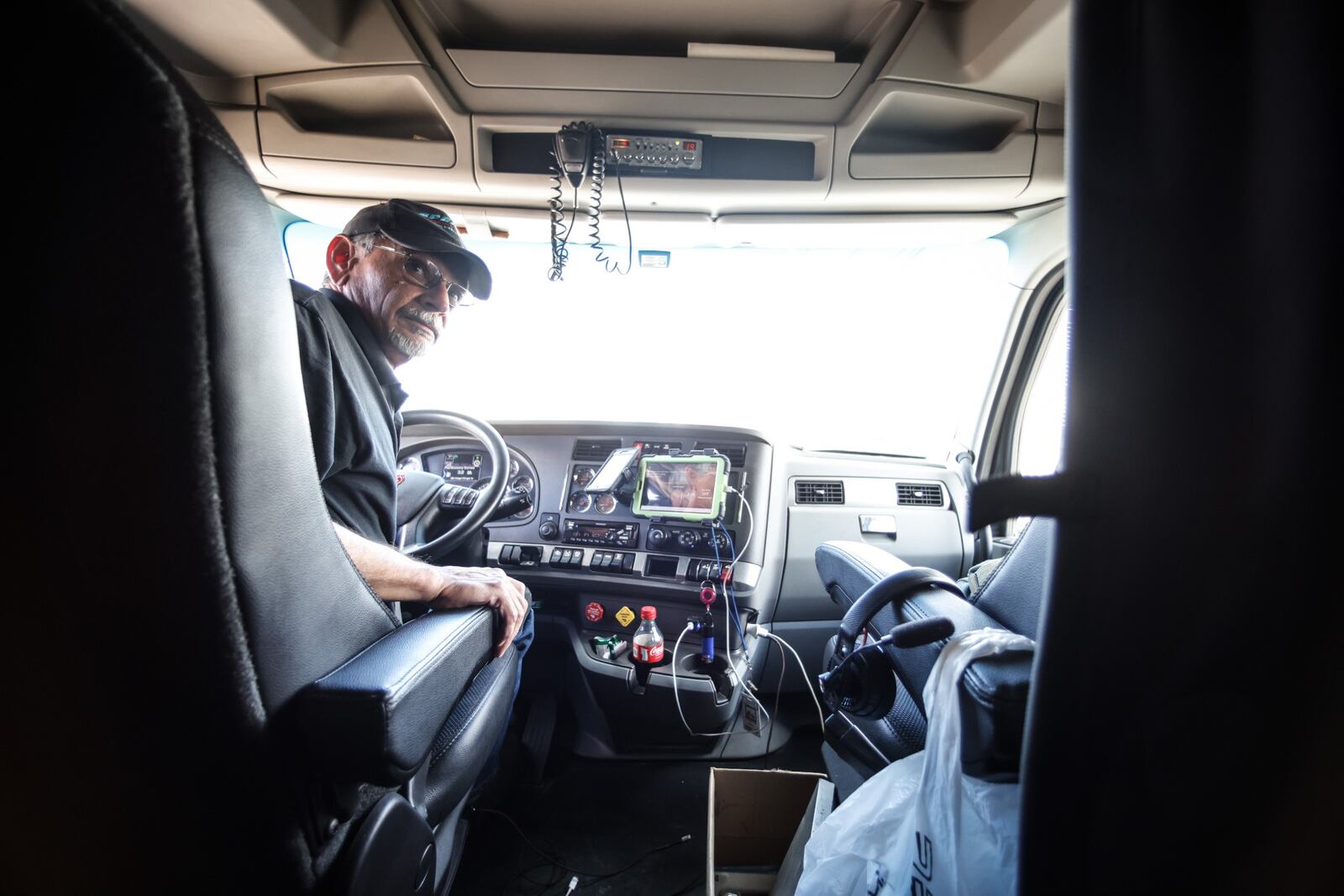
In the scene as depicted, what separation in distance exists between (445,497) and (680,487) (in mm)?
825

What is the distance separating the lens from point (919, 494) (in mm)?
2084

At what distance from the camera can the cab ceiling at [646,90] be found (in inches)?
55.6

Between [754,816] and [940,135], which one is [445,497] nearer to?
[754,816]

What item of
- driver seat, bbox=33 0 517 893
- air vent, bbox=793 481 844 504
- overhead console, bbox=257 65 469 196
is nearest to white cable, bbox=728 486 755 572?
air vent, bbox=793 481 844 504

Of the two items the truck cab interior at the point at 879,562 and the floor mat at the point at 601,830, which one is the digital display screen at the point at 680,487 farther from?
the floor mat at the point at 601,830

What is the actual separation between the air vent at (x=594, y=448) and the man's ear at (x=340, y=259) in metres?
0.96

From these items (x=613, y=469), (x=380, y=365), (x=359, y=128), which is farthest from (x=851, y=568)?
(x=359, y=128)

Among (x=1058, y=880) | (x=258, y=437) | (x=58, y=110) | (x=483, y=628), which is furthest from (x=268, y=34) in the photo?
(x=1058, y=880)

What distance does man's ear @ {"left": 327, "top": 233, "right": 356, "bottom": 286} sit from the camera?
137cm

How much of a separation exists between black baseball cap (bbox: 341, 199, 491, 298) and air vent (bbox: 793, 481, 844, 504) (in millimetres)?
1401

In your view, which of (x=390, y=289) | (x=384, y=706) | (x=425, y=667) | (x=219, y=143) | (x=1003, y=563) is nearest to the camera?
(x=219, y=143)

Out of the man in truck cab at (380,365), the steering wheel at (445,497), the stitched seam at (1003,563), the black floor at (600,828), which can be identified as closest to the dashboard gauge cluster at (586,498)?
the steering wheel at (445,497)

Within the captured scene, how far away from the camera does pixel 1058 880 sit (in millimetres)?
461

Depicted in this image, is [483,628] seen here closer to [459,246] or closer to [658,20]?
[459,246]
